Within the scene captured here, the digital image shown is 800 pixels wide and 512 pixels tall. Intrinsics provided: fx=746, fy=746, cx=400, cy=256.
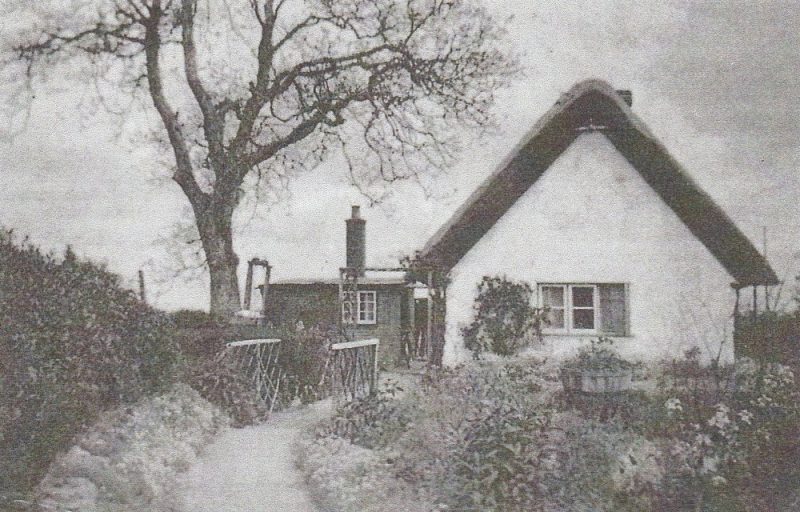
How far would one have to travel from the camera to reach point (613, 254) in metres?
7.28

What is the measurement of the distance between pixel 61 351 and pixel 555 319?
191 inches

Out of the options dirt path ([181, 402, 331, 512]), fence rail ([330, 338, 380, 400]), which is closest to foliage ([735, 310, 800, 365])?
fence rail ([330, 338, 380, 400])

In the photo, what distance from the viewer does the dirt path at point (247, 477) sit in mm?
4879

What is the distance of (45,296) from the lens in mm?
4980

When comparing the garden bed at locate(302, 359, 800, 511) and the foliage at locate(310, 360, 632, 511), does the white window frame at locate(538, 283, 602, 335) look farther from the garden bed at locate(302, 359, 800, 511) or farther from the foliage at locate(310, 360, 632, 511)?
the foliage at locate(310, 360, 632, 511)

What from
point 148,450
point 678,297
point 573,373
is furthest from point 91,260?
point 678,297

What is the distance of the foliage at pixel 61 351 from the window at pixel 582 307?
3803 mm

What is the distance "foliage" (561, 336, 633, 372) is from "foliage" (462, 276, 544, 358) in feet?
2.93

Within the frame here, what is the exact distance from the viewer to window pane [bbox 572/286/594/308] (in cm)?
781

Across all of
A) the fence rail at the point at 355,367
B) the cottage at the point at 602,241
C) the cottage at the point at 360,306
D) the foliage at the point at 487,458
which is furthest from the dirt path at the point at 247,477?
the cottage at the point at 360,306

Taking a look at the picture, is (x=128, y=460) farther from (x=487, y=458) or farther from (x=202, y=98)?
(x=202, y=98)

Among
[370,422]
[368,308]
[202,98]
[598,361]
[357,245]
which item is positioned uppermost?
[202,98]

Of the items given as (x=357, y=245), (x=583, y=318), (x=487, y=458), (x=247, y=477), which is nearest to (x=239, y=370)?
(x=247, y=477)

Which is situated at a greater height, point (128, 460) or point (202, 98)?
point (202, 98)
